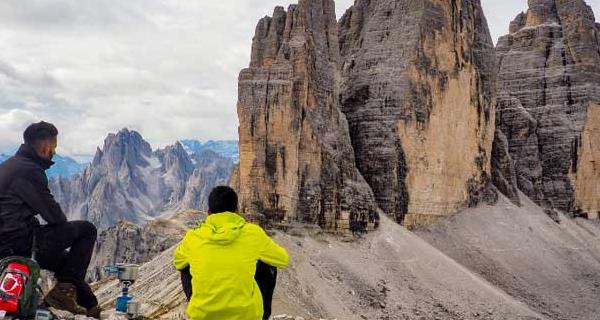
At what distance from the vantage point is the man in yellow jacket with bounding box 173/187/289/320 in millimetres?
5508

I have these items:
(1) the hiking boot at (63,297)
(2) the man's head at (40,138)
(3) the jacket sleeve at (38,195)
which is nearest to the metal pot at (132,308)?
(1) the hiking boot at (63,297)

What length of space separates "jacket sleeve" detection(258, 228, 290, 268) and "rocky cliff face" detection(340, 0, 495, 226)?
1546 inches

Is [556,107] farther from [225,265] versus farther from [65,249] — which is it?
[225,265]

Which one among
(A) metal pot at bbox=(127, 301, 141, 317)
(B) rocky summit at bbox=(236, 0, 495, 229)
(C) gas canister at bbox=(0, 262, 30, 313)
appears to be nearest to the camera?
(C) gas canister at bbox=(0, 262, 30, 313)

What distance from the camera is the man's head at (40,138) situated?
27.2ft

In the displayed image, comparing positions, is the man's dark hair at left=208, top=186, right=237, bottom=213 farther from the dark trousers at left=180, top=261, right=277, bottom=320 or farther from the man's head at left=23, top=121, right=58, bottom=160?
the man's head at left=23, top=121, right=58, bottom=160

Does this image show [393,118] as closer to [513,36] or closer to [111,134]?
[513,36]

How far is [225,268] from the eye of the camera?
5543mm

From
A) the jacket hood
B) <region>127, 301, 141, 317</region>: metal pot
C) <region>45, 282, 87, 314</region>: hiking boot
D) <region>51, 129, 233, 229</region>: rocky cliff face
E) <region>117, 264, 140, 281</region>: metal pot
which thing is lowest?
<region>51, 129, 233, 229</region>: rocky cliff face

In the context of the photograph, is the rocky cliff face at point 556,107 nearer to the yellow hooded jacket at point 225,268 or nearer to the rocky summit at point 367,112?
the rocky summit at point 367,112

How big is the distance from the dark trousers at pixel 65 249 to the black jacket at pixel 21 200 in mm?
147

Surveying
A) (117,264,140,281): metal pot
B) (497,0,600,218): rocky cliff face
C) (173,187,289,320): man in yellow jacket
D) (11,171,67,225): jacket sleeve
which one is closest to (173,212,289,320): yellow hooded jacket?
(173,187,289,320): man in yellow jacket

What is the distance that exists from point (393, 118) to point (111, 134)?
138842 millimetres

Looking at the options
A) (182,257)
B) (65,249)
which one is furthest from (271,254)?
(65,249)
